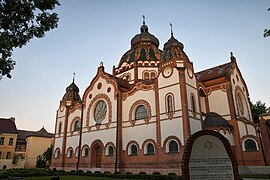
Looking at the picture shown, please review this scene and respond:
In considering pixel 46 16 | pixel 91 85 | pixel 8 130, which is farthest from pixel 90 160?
pixel 8 130

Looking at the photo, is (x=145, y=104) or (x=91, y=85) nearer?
(x=145, y=104)

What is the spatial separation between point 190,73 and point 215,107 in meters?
5.89

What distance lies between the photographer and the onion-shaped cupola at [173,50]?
24.9 m

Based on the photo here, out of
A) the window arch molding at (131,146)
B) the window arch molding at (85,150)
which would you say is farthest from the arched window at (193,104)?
the window arch molding at (85,150)

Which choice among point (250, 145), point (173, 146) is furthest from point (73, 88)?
point (250, 145)

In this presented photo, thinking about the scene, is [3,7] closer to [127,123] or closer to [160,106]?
[160,106]

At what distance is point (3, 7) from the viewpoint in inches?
383

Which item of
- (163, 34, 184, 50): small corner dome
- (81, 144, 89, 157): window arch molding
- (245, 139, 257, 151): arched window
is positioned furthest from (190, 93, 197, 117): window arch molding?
(81, 144, 89, 157): window arch molding

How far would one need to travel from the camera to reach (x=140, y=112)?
26.0 m

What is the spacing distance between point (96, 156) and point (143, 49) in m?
19.2

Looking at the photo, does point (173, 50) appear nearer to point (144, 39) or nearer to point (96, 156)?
point (144, 39)

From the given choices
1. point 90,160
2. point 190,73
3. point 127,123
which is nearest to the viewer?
point 190,73

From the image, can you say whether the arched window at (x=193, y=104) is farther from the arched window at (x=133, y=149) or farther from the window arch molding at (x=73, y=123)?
the window arch molding at (x=73, y=123)

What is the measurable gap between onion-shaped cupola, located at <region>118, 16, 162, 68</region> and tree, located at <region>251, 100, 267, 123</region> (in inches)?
854
